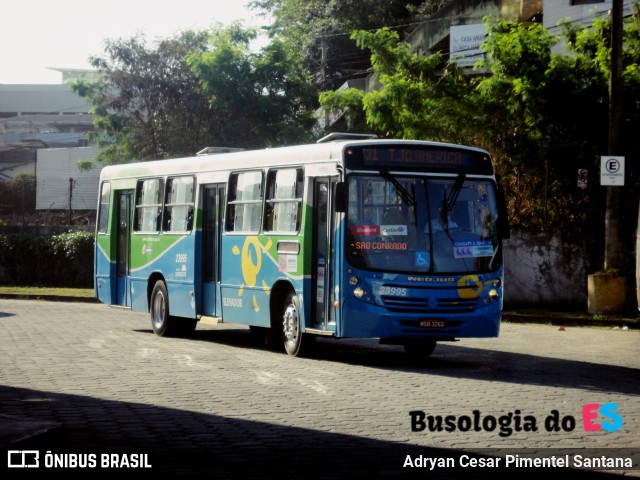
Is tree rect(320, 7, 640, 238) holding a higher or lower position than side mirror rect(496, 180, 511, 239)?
higher

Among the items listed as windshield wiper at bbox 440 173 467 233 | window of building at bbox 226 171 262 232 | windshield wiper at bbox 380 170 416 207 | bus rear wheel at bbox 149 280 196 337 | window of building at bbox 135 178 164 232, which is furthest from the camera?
window of building at bbox 135 178 164 232

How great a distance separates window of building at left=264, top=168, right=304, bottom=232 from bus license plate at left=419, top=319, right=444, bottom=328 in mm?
2481

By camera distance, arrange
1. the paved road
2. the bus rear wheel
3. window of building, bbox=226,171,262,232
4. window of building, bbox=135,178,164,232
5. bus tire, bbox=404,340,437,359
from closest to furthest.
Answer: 1. the paved road
2. bus tire, bbox=404,340,437,359
3. window of building, bbox=226,171,262,232
4. the bus rear wheel
5. window of building, bbox=135,178,164,232

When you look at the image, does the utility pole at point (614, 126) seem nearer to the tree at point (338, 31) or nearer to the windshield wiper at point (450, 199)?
the windshield wiper at point (450, 199)

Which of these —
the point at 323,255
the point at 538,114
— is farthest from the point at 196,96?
the point at 323,255

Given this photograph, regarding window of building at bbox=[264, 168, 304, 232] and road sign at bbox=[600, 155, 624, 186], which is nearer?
window of building at bbox=[264, 168, 304, 232]

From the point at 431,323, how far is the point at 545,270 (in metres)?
12.4

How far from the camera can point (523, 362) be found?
55.0 feet

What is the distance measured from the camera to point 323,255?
55.6 feet

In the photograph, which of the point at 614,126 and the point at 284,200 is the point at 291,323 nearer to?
the point at 284,200

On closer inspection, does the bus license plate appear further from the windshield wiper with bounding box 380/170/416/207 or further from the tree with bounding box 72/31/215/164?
the tree with bounding box 72/31/215/164

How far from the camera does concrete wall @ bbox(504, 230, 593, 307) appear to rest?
27.7 m

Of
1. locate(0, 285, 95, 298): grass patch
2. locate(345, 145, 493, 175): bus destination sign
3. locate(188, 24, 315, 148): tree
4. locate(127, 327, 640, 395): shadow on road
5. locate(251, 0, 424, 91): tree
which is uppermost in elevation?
locate(251, 0, 424, 91): tree

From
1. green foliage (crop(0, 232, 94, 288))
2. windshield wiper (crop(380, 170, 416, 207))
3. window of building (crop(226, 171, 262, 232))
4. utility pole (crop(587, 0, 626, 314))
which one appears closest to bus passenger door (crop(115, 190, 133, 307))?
window of building (crop(226, 171, 262, 232))
